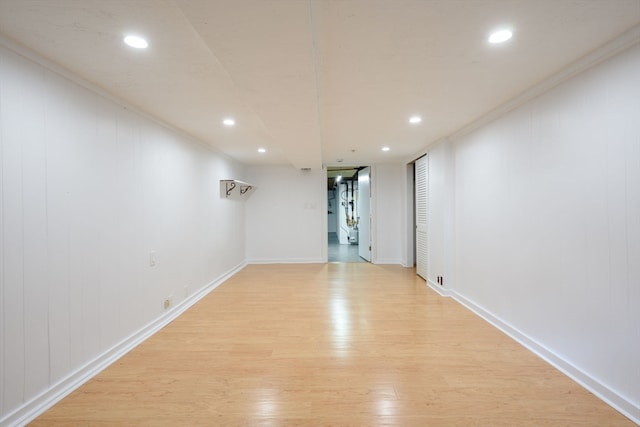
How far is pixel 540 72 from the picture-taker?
82.4 inches

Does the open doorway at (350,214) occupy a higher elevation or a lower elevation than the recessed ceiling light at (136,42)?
lower

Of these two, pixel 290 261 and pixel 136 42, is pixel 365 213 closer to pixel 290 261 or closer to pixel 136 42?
pixel 290 261

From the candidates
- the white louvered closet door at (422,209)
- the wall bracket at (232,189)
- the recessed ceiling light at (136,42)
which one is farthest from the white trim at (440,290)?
the recessed ceiling light at (136,42)

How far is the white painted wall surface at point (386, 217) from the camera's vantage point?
641 cm

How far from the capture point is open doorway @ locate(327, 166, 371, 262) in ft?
22.9

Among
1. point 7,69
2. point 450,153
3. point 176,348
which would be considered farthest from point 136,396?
point 450,153

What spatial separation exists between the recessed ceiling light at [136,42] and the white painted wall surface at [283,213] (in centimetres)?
486

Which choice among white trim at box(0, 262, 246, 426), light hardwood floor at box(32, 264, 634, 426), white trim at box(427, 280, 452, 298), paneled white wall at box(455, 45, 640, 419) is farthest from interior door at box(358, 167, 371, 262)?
white trim at box(0, 262, 246, 426)

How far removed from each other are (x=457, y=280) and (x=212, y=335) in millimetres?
3369

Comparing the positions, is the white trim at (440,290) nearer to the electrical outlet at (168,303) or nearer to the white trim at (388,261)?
the white trim at (388,261)

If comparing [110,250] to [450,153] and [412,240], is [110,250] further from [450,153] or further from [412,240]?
[412,240]

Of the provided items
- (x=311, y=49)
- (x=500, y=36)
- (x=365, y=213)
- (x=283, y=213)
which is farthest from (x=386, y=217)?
(x=311, y=49)

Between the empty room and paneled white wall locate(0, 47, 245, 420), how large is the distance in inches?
0.6

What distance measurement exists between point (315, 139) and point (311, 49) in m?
1.93
